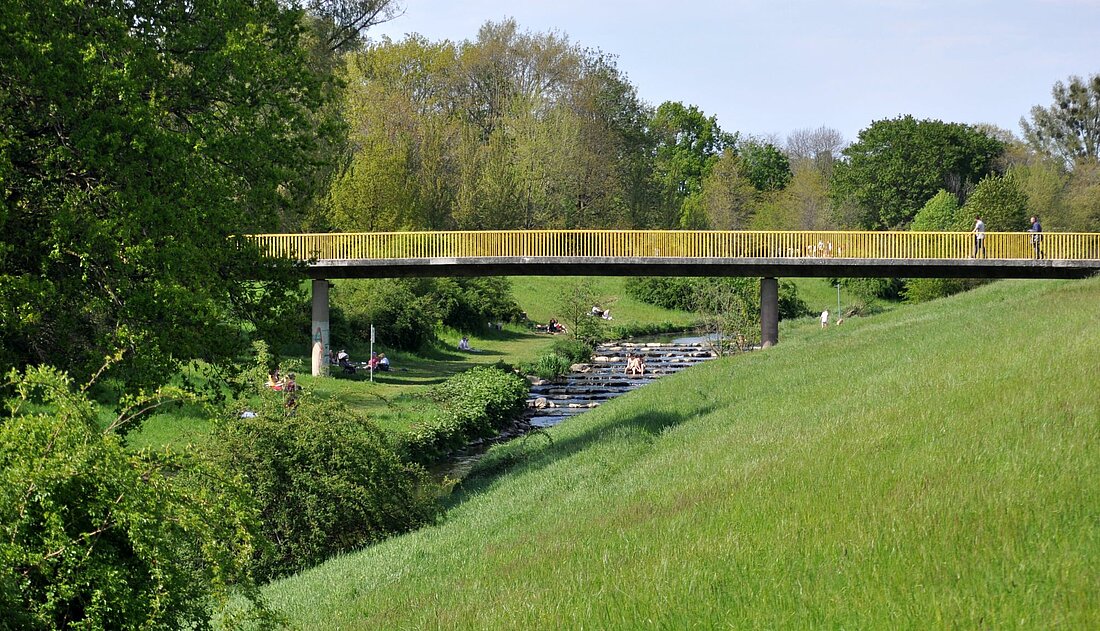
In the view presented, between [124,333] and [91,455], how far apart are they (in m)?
8.57

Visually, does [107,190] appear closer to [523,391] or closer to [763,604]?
[763,604]

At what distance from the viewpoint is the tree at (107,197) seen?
55.9ft

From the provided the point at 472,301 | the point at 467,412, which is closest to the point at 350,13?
the point at 472,301

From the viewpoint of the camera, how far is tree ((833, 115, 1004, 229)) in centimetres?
10381

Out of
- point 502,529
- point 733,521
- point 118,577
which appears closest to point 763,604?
point 733,521

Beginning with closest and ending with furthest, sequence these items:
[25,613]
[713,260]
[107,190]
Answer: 1. [25,613]
2. [107,190]
3. [713,260]

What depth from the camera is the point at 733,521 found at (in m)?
11.5

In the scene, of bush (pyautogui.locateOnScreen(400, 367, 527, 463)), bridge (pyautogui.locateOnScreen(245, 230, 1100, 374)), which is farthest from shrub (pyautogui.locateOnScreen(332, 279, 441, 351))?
bush (pyautogui.locateOnScreen(400, 367, 527, 463))

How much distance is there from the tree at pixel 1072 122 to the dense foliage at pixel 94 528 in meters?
108

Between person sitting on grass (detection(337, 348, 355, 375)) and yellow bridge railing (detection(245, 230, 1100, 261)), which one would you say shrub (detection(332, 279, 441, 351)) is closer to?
person sitting on grass (detection(337, 348, 355, 375))

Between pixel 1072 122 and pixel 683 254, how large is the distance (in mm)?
77039

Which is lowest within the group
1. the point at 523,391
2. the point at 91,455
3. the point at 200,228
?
the point at 523,391

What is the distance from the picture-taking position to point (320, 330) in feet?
150

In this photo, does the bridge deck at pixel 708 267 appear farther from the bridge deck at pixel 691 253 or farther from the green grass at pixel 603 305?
the green grass at pixel 603 305
